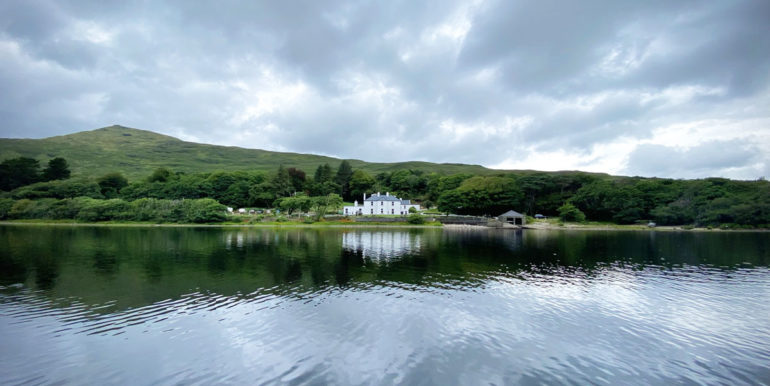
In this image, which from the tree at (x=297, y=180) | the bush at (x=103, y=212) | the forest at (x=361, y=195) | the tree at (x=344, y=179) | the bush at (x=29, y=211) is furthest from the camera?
the tree at (x=344, y=179)

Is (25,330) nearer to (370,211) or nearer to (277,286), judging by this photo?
(277,286)

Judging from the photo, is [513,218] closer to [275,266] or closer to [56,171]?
[275,266]

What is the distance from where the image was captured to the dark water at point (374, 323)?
9.02 metres

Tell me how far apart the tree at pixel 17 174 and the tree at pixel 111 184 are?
18.4 metres

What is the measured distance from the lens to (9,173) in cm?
8919

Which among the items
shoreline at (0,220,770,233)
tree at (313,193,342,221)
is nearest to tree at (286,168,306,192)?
tree at (313,193,342,221)

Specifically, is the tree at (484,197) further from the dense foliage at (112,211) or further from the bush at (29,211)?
the bush at (29,211)

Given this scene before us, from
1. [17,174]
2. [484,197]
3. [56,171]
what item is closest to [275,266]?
[484,197]

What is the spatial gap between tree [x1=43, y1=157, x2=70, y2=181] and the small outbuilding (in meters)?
123

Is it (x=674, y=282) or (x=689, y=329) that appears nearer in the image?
(x=689, y=329)

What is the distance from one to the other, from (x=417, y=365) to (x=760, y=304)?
715 inches

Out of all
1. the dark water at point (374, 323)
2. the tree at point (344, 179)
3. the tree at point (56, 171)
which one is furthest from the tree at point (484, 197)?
the tree at point (56, 171)

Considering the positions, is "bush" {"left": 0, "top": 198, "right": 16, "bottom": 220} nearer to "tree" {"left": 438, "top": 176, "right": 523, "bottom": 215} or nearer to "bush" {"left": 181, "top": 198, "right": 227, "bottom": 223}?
"bush" {"left": 181, "top": 198, "right": 227, "bottom": 223}

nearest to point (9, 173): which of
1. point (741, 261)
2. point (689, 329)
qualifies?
point (689, 329)
